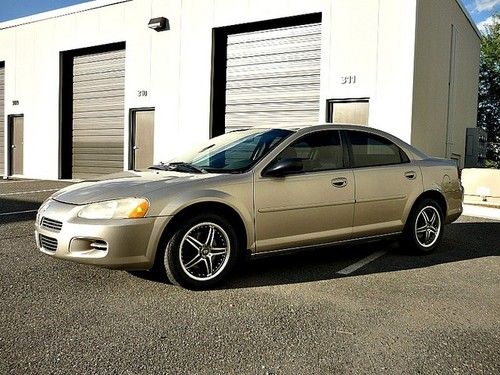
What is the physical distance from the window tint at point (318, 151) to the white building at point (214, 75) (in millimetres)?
7042

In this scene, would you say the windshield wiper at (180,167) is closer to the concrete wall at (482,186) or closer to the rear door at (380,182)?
the rear door at (380,182)

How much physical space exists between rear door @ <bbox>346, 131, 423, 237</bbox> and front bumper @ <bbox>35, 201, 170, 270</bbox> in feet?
7.08

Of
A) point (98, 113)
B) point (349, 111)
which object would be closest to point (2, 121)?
point (98, 113)

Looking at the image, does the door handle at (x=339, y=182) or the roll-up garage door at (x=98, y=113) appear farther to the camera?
the roll-up garage door at (x=98, y=113)

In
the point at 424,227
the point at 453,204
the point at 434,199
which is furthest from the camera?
the point at 453,204

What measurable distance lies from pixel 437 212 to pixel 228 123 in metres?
9.56

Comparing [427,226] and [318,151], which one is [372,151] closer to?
[318,151]

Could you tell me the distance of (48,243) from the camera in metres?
4.25

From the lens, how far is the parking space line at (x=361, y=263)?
5070 mm

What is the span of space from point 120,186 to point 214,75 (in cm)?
1092

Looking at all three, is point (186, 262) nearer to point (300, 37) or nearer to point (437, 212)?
point (437, 212)

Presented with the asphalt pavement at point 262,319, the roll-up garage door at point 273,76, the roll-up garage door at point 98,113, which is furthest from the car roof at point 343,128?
the roll-up garage door at point 98,113

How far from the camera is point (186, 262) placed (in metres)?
4.25

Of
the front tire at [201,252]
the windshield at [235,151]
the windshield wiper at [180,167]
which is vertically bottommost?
the front tire at [201,252]
